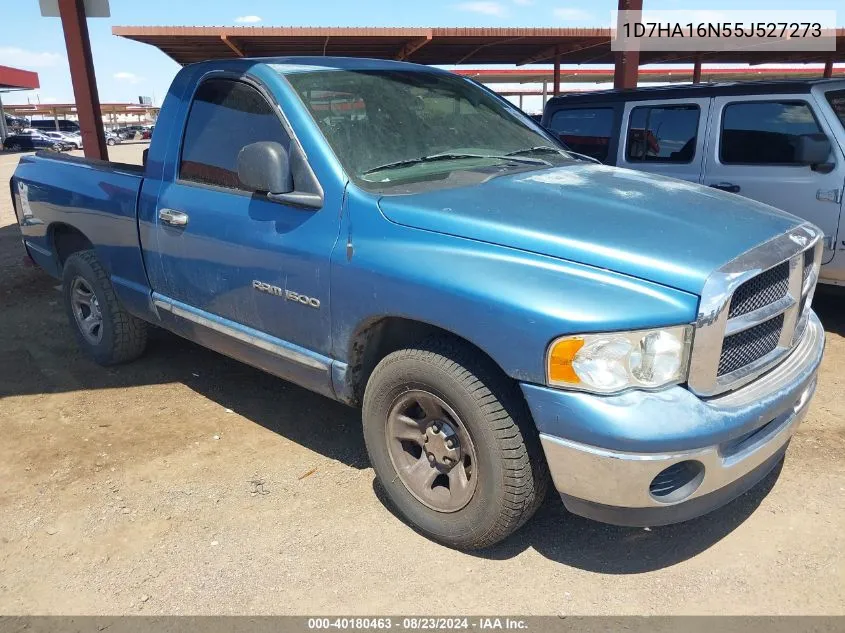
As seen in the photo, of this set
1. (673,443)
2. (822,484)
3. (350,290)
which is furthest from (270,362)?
(822,484)

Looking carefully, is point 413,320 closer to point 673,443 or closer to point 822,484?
point 673,443

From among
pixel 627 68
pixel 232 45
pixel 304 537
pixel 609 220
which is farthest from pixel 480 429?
pixel 232 45

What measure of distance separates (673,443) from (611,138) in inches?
183

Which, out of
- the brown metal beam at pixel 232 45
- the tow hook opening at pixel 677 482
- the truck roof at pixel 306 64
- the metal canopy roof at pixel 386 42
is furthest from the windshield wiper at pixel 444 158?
the brown metal beam at pixel 232 45

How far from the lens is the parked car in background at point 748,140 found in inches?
194

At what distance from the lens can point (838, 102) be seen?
5.05 m

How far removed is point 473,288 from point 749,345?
1035 millimetres

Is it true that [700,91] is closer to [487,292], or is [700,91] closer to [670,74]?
[487,292]

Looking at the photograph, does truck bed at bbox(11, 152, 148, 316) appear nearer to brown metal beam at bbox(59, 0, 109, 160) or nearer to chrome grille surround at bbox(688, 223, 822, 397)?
brown metal beam at bbox(59, 0, 109, 160)

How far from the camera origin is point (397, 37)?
1191 centimetres

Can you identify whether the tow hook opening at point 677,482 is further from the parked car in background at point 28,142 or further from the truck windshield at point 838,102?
the parked car in background at point 28,142

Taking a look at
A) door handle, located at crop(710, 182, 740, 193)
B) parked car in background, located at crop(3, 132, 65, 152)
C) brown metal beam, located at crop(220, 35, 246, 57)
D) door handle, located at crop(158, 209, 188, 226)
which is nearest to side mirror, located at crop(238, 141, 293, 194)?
door handle, located at crop(158, 209, 188, 226)

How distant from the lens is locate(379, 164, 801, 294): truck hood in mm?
2273

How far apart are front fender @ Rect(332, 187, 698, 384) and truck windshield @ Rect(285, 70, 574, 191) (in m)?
0.33
